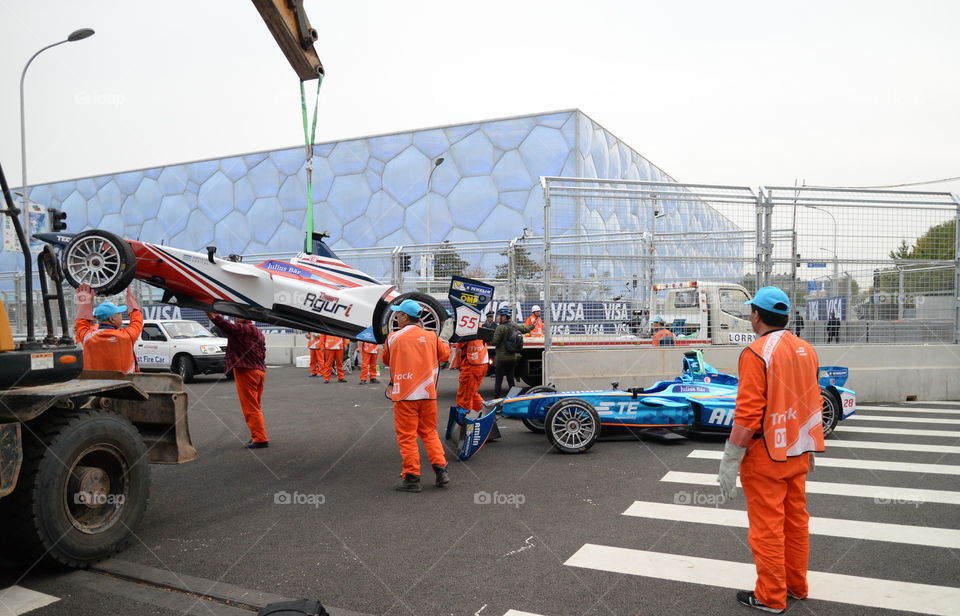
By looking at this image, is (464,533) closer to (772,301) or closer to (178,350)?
(772,301)

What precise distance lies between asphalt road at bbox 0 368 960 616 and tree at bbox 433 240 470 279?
8.69m

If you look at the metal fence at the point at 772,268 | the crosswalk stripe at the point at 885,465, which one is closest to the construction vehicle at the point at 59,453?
the crosswalk stripe at the point at 885,465

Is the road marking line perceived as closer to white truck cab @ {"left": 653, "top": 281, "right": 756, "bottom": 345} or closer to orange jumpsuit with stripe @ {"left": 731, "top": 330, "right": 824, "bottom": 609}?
orange jumpsuit with stripe @ {"left": 731, "top": 330, "right": 824, "bottom": 609}

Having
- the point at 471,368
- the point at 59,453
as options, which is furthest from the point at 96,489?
the point at 471,368

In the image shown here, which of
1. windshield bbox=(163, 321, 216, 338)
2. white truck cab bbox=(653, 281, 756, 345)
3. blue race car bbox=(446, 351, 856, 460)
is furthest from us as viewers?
windshield bbox=(163, 321, 216, 338)

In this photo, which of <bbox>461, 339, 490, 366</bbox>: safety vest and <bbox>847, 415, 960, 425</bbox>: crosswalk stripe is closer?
<bbox>461, 339, 490, 366</bbox>: safety vest

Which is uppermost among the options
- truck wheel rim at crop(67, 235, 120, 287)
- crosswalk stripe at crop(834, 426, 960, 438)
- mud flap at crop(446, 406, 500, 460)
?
truck wheel rim at crop(67, 235, 120, 287)

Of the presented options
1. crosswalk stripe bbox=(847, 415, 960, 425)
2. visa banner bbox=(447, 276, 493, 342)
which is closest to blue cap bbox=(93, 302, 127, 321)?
visa banner bbox=(447, 276, 493, 342)

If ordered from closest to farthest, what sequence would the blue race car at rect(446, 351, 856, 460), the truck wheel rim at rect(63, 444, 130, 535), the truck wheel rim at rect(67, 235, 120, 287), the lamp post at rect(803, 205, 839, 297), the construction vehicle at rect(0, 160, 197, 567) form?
1. the construction vehicle at rect(0, 160, 197, 567)
2. the truck wheel rim at rect(63, 444, 130, 535)
3. the truck wheel rim at rect(67, 235, 120, 287)
4. the blue race car at rect(446, 351, 856, 460)
5. the lamp post at rect(803, 205, 839, 297)

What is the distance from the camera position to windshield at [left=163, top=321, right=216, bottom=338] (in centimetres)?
1713

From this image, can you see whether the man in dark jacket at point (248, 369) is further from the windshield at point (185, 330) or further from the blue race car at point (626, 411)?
the windshield at point (185, 330)

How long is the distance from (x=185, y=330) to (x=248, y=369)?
1047cm

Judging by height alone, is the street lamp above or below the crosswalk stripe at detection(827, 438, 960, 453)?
above

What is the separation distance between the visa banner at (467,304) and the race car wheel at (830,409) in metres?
4.64
